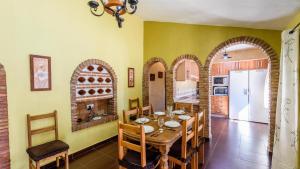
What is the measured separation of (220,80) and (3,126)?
6153mm

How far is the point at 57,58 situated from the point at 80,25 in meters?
0.81

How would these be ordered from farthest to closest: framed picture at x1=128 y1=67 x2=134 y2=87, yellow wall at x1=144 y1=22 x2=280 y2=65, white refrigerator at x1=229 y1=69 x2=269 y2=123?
1. white refrigerator at x1=229 y1=69 x2=269 y2=123
2. framed picture at x1=128 y1=67 x2=134 y2=87
3. yellow wall at x1=144 y1=22 x2=280 y2=65

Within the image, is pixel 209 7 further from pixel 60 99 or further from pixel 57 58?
pixel 60 99

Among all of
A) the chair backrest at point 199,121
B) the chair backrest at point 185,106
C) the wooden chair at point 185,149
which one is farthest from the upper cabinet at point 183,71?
the wooden chair at point 185,149

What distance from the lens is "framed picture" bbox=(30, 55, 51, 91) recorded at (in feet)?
7.76

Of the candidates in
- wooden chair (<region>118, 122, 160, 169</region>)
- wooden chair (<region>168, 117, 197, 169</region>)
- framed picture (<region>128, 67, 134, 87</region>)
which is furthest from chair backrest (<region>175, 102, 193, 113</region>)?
wooden chair (<region>118, 122, 160, 169</region>)

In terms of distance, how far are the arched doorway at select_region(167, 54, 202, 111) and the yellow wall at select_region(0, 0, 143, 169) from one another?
1.43 metres

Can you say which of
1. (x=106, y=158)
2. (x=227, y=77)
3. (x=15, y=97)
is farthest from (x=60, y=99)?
(x=227, y=77)

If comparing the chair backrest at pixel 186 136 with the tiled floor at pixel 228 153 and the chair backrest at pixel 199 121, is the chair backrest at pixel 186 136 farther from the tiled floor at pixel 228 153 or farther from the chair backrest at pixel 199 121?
the tiled floor at pixel 228 153

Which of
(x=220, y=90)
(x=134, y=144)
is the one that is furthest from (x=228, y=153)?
(x=220, y=90)

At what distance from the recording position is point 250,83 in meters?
5.33

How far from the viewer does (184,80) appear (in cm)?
533

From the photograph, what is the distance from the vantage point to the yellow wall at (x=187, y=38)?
10.8 feet

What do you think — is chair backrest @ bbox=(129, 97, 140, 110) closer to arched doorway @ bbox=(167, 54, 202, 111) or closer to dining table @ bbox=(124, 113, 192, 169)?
arched doorway @ bbox=(167, 54, 202, 111)
